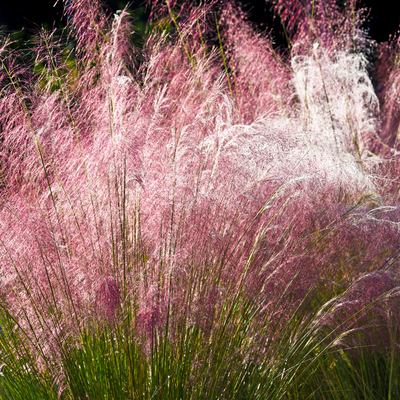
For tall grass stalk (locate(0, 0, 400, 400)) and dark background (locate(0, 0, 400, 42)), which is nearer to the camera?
tall grass stalk (locate(0, 0, 400, 400))

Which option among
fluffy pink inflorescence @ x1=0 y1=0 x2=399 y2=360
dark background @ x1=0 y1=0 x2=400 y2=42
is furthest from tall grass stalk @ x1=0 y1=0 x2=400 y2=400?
dark background @ x1=0 y1=0 x2=400 y2=42

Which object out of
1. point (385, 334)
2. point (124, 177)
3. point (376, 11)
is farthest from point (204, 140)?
point (376, 11)

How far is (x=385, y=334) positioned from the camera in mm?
1969

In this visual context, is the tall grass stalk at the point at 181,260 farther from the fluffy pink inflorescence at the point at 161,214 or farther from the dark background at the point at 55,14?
the dark background at the point at 55,14

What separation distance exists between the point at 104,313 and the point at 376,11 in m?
8.32

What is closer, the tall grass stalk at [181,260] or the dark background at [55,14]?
the tall grass stalk at [181,260]

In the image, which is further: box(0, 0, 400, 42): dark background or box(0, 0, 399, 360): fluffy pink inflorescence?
box(0, 0, 400, 42): dark background

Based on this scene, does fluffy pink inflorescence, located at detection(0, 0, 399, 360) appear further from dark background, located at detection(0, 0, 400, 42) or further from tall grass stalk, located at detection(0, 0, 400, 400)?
dark background, located at detection(0, 0, 400, 42)

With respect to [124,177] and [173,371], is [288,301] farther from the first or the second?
[124,177]

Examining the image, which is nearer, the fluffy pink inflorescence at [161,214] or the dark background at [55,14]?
the fluffy pink inflorescence at [161,214]

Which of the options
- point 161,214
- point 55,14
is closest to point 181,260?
point 161,214

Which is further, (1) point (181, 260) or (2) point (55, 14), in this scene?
(2) point (55, 14)

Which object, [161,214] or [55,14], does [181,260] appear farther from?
[55,14]

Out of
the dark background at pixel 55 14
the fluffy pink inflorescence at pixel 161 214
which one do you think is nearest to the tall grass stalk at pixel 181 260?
the fluffy pink inflorescence at pixel 161 214
